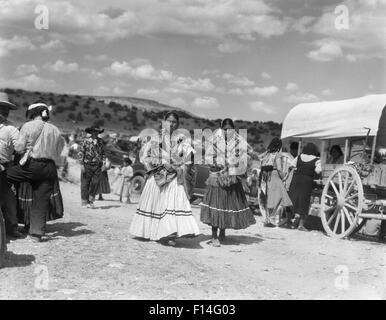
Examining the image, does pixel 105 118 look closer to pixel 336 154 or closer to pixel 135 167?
pixel 135 167

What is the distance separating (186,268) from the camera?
6469 mm

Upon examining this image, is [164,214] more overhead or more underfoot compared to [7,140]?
more underfoot

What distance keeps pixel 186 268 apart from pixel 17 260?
187 cm

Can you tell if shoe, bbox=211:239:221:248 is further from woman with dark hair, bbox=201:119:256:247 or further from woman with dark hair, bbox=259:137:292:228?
woman with dark hair, bbox=259:137:292:228

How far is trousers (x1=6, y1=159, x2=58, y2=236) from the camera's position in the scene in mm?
7406

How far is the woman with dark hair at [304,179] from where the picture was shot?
1090 centimetres

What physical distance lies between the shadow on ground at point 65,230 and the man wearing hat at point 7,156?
0.76 metres

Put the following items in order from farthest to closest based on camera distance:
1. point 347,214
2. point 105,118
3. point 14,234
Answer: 1. point 105,118
2. point 347,214
3. point 14,234

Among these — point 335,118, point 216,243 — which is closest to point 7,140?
point 216,243

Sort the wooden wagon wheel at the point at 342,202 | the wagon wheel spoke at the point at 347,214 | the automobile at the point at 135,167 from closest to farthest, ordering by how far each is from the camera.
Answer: the wooden wagon wheel at the point at 342,202 → the wagon wheel spoke at the point at 347,214 → the automobile at the point at 135,167

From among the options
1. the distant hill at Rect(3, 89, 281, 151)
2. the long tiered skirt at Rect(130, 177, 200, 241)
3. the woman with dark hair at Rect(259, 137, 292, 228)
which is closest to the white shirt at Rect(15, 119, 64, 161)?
the long tiered skirt at Rect(130, 177, 200, 241)

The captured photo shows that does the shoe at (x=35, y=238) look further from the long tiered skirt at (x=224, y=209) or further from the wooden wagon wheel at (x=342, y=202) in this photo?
the wooden wagon wheel at (x=342, y=202)

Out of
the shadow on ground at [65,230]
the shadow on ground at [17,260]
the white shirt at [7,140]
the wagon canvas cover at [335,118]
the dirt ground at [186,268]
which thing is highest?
the wagon canvas cover at [335,118]

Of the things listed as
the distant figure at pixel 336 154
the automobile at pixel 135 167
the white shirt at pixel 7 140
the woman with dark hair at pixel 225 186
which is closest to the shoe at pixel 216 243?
the woman with dark hair at pixel 225 186
